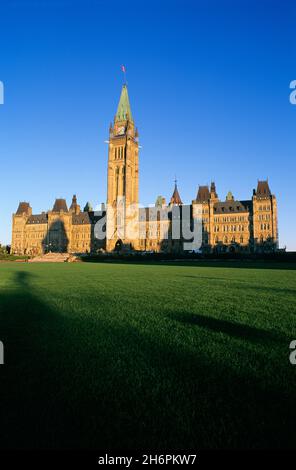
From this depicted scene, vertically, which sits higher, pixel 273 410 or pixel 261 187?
pixel 261 187

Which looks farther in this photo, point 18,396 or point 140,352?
point 140,352

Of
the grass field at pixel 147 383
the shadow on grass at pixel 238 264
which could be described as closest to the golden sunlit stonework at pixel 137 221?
the shadow on grass at pixel 238 264

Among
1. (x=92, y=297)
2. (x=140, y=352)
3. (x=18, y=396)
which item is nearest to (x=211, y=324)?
(x=140, y=352)

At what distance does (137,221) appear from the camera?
10831cm

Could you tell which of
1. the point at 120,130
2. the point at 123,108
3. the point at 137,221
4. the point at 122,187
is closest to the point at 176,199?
the point at 137,221

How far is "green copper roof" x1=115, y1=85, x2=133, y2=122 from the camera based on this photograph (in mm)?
113375

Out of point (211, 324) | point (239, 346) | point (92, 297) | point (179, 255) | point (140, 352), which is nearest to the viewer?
point (140, 352)

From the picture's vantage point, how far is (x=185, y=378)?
12.6ft

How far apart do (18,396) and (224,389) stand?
2.13 m

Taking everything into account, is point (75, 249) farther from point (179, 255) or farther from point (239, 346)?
point (239, 346)

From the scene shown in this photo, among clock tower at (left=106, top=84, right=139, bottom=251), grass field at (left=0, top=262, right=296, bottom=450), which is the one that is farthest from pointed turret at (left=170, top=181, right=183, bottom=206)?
grass field at (left=0, top=262, right=296, bottom=450)

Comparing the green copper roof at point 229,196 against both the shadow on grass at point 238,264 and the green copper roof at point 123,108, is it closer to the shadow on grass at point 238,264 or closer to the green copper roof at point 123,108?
the green copper roof at point 123,108

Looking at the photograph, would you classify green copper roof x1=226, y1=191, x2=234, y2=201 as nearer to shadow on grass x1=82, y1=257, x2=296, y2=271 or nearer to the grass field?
shadow on grass x1=82, y1=257, x2=296, y2=271

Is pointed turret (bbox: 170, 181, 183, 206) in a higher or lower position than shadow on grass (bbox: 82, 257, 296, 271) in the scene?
higher
